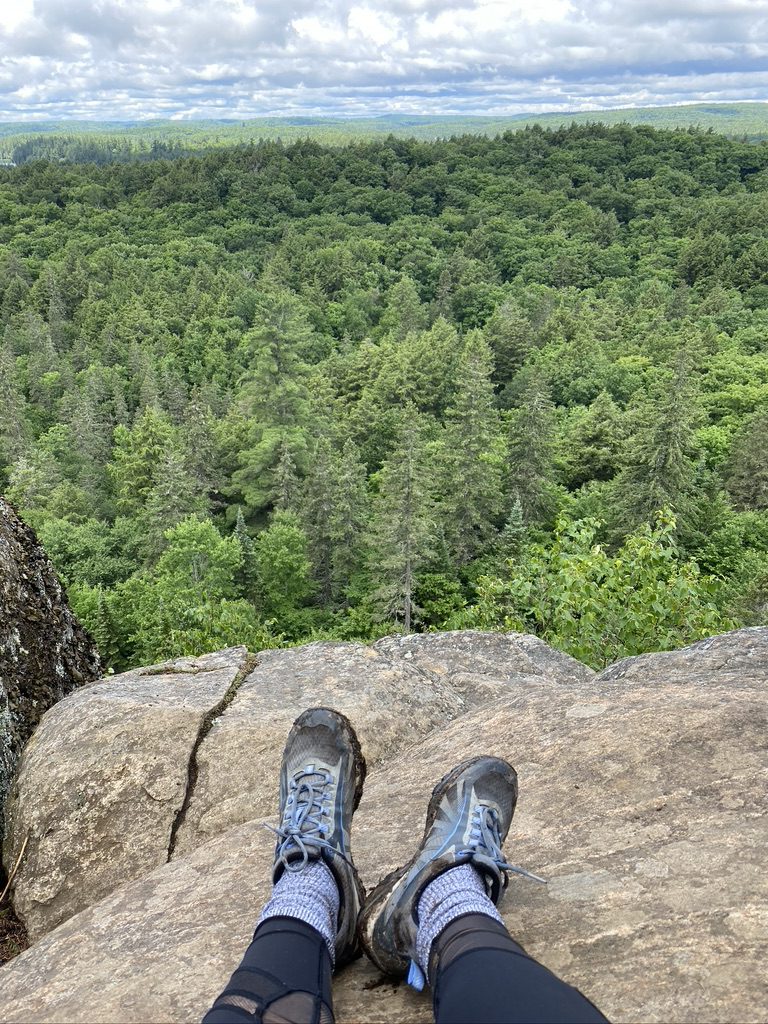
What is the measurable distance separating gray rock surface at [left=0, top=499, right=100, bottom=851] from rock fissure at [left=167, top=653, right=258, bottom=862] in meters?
1.25

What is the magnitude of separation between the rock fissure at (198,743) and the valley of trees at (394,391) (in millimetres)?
3601

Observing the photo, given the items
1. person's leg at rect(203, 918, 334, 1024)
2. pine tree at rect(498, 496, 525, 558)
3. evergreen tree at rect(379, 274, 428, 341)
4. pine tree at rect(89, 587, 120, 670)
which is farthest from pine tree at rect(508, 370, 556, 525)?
evergreen tree at rect(379, 274, 428, 341)

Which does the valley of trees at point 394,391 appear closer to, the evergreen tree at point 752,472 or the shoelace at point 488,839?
the evergreen tree at point 752,472

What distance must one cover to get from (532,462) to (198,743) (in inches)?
1350

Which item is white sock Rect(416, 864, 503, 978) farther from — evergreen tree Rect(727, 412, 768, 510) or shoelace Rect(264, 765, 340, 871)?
evergreen tree Rect(727, 412, 768, 510)

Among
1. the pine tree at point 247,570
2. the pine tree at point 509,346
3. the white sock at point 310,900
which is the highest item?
the white sock at point 310,900

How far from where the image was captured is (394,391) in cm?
5728

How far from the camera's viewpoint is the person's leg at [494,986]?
1.75m

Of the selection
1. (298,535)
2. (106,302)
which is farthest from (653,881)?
(106,302)

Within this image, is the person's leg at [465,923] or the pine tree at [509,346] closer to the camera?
the person's leg at [465,923]

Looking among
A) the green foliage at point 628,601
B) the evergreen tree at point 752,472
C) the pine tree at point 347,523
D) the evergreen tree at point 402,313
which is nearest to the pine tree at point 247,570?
the pine tree at point 347,523

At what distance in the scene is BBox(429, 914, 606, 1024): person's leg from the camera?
175cm

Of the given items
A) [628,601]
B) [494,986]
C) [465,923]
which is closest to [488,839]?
[465,923]

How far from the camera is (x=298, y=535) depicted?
30.0 m
